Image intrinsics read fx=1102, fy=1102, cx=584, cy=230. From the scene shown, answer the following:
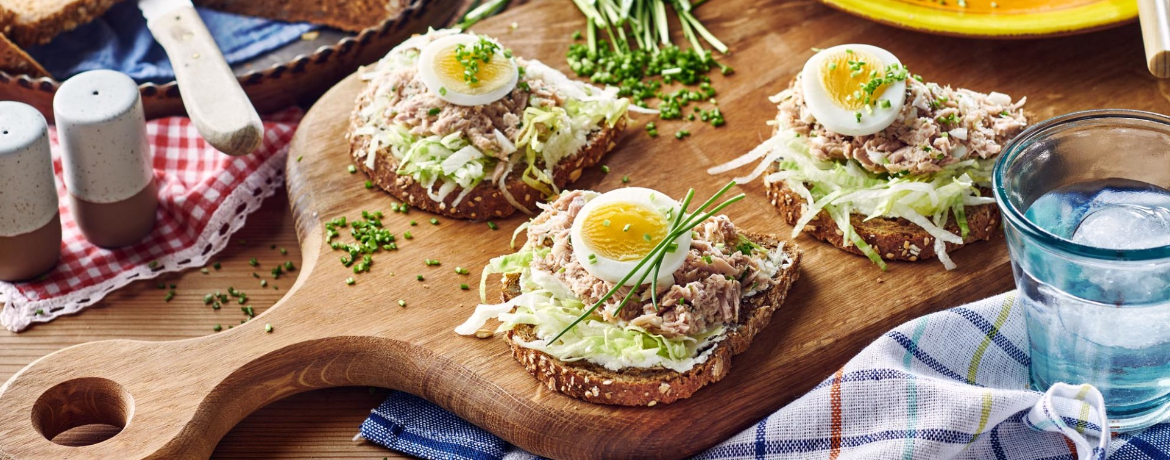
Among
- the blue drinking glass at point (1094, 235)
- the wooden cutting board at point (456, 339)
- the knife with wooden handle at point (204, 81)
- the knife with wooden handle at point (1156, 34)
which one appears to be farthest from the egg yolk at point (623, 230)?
the knife with wooden handle at point (1156, 34)

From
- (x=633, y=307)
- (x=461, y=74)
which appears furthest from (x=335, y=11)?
(x=633, y=307)

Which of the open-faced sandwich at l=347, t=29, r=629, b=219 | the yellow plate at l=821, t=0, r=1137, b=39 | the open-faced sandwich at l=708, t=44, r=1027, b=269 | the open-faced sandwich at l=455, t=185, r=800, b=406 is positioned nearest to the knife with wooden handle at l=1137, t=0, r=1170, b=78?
the yellow plate at l=821, t=0, r=1137, b=39

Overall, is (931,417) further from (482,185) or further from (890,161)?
(482,185)

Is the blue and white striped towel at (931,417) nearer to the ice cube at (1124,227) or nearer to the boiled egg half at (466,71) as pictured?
the ice cube at (1124,227)


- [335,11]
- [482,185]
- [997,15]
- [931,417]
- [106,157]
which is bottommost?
[931,417]

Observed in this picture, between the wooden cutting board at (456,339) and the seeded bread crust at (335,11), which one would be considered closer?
the wooden cutting board at (456,339)

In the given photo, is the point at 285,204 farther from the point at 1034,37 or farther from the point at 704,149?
the point at 1034,37
